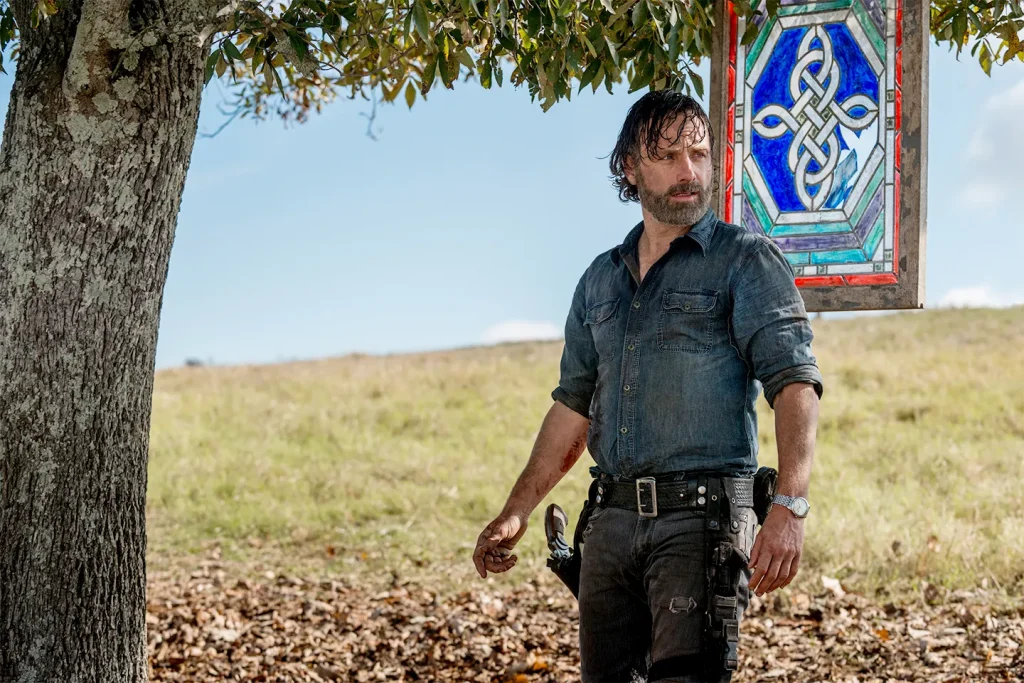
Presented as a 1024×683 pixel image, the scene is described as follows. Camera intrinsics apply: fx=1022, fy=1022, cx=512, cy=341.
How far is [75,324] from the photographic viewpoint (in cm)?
498

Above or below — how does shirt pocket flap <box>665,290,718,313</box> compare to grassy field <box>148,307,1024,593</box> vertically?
above

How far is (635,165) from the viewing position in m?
4.10

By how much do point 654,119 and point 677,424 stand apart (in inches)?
47.8

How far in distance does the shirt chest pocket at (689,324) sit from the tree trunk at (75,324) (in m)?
2.77

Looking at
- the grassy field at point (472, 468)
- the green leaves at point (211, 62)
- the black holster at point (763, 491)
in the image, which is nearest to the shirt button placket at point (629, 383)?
the black holster at point (763, 491)

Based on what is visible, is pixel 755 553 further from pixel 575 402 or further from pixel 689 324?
pixel 575 402

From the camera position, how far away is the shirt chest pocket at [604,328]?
13.1ft

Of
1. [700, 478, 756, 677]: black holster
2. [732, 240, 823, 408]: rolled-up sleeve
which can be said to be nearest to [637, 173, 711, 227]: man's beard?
[732, 240, 823, 408]: rolled-up sleeve

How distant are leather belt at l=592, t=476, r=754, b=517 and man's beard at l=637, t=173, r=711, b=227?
1.00m

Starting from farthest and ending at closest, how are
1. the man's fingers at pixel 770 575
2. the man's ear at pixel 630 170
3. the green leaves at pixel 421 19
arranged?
the green leaves at pixel 421 19
the man's ear at pixel 630 170
the man's fingers at pixel 770 575

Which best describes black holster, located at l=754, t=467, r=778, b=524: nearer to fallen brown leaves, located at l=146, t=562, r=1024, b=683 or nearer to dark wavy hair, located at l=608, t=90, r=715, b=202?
dark wavy hair, located at l=608, t=90, r=715, b=202

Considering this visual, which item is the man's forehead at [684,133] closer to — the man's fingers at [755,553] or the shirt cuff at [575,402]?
the shirt cuff at [575,402]

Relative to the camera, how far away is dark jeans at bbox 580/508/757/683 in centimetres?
352

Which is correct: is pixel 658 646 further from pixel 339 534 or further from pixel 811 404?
pixel 339 534
